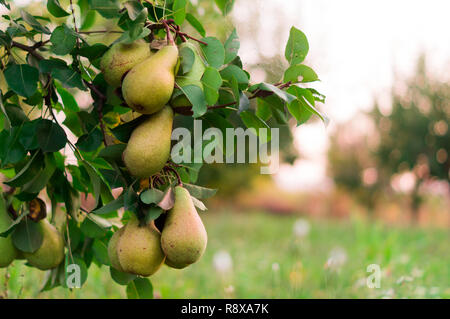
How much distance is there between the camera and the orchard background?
1.10 meters

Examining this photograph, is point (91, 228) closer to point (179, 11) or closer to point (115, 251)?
point (115, 251)

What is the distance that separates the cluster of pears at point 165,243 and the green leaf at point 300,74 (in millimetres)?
376

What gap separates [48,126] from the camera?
124 centimetres

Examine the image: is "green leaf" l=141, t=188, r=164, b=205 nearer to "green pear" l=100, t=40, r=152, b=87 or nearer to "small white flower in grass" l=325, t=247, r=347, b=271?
"green pear" l=100, t=40, r=152, b=87

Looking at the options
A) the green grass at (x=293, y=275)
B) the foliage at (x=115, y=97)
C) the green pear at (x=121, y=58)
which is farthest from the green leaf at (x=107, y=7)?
the green grass at (x=293, y=275)

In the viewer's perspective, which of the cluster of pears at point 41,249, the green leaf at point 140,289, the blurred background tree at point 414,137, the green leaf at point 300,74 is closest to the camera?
the green leaf at point 300,74

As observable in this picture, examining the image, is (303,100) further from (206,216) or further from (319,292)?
(206,216)

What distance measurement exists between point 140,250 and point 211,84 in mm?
396

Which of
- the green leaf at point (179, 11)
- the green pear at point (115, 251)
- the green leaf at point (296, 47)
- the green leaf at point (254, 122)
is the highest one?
the green leaf at point (179, 11)

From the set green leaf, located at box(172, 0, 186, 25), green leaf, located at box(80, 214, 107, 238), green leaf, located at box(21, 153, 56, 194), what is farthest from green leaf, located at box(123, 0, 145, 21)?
green leaf, located at box(80, 214, 107, 238)

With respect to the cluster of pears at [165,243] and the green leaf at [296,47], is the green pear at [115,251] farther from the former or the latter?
the green leaf at [296,47]

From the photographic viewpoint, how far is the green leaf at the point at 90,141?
1.18 m
